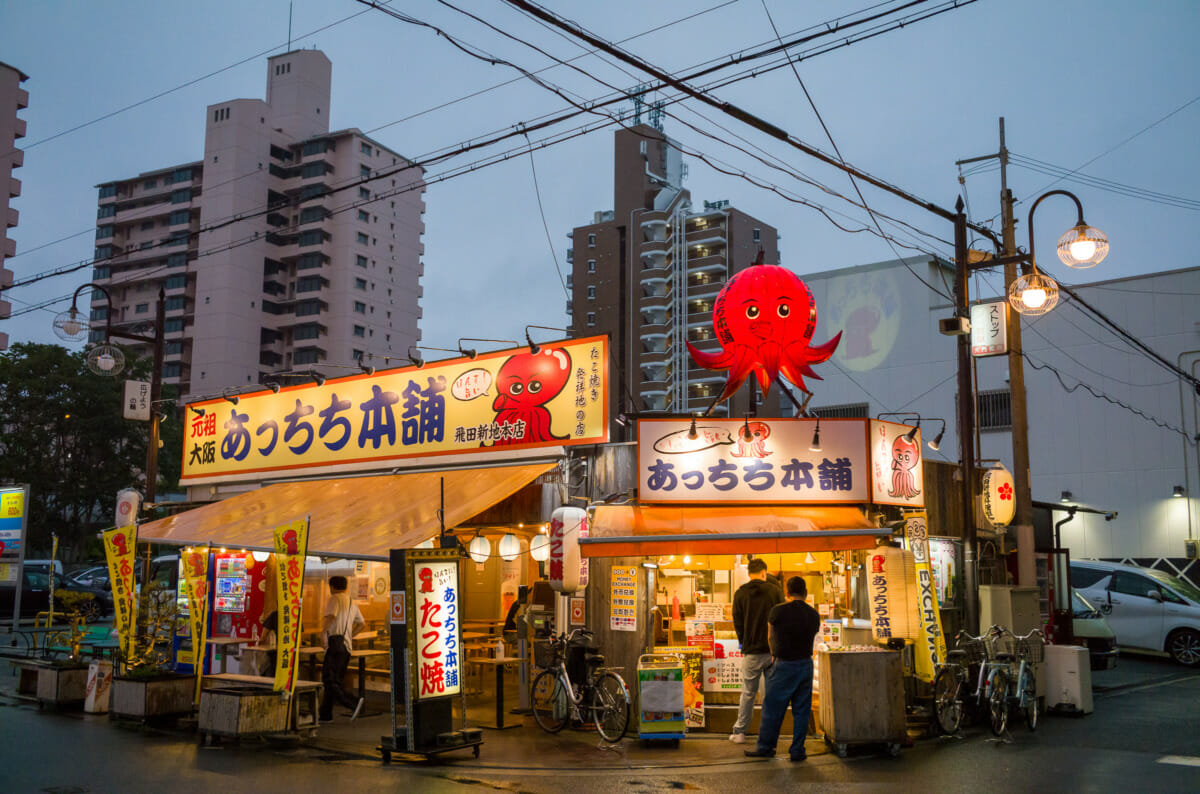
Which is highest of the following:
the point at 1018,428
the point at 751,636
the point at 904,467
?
the point at 1018,428

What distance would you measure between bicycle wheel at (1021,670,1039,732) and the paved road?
171 mm

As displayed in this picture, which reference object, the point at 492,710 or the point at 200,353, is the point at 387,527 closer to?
the point at 492,710

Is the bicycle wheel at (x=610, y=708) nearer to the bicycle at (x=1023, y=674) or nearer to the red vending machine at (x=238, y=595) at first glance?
the bicycle at (x=1023, y=674)

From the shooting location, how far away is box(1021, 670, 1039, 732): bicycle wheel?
1176cm

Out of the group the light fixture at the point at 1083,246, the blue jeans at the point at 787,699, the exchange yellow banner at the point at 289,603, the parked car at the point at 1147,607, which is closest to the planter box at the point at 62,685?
the exchange yellow banner at the point at 289,603

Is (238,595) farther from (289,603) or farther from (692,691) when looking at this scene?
(692,691)

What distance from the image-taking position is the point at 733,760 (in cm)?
1016

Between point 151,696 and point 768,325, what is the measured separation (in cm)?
933

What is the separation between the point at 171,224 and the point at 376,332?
60.4 feet

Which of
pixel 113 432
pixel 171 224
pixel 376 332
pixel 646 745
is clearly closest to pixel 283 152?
pixel 171 224

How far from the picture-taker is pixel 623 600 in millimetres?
12172

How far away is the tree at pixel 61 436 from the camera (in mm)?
39531

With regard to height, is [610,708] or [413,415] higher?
[413,415]

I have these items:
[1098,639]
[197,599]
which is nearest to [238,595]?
[197,599]
